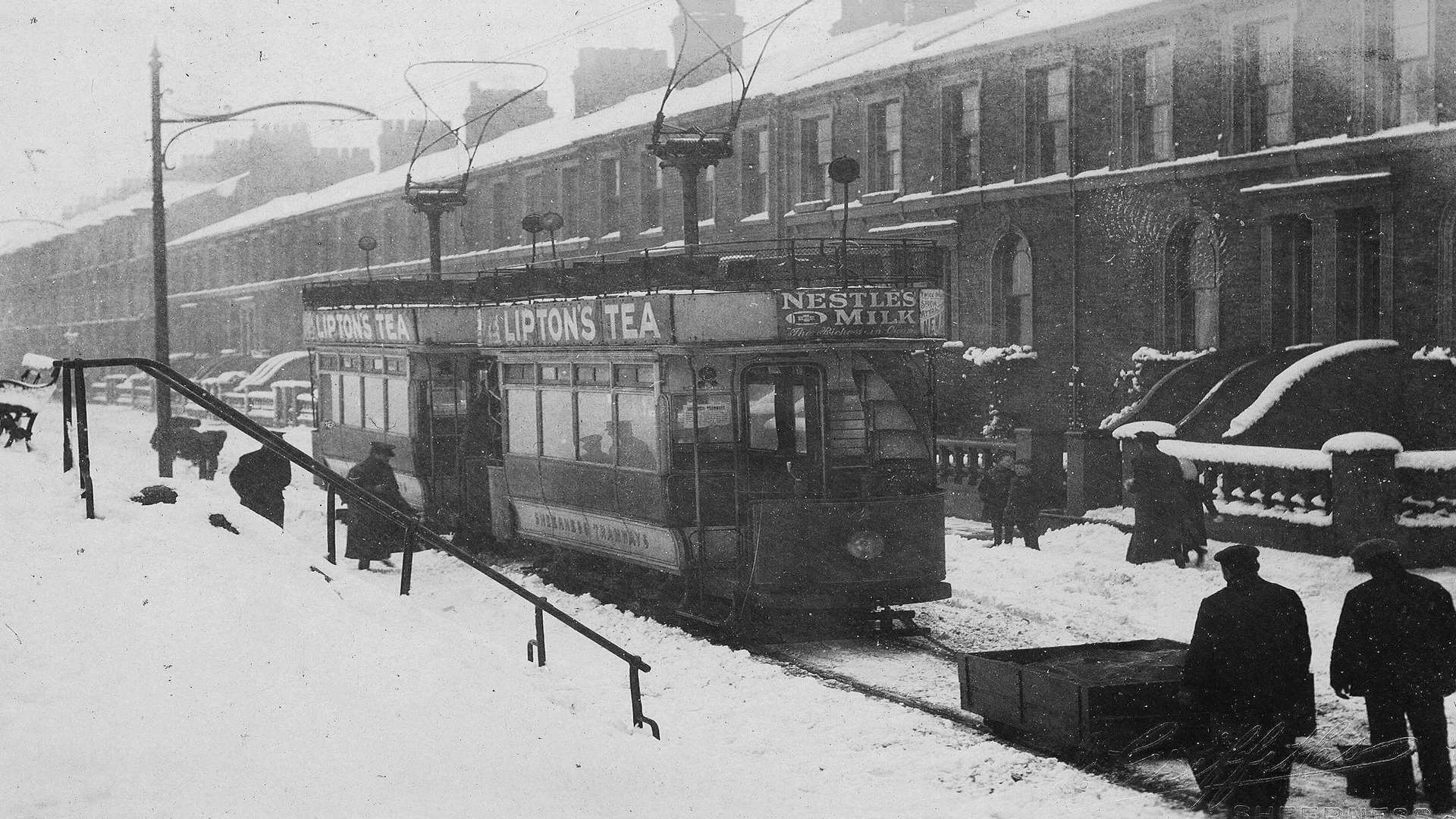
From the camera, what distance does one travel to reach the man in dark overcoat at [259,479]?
16.2m

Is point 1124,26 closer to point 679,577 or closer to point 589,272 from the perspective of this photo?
point 589,272

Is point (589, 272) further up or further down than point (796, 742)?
further up

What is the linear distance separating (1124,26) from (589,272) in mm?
12488

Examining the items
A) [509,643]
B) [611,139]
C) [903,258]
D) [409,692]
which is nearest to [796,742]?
[409,692]

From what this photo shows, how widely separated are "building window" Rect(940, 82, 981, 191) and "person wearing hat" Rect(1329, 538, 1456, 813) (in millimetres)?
19527

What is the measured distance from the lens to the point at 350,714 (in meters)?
7.02

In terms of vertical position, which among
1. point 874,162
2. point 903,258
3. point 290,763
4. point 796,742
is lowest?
point 796,742

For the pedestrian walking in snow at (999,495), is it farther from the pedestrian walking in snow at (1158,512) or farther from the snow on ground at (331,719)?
the snow on ground at (331,719)

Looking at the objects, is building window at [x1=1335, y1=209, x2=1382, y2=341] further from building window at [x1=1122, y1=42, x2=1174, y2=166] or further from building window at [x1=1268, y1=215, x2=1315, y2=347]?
building window at [x1=1122, y1=42, x2=1174, y2=166]

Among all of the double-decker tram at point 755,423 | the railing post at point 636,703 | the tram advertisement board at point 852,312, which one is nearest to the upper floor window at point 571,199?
the double-decker tram at point 755,423

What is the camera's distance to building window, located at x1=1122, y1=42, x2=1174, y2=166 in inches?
910

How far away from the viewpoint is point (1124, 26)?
76.3 feet

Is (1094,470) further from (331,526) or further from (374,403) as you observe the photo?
(331,526)

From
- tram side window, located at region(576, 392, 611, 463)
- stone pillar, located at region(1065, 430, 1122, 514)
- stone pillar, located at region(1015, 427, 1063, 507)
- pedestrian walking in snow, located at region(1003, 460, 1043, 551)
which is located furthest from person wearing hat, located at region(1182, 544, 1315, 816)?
stone pillar, located at region(1015, 427, 1063, 507)
